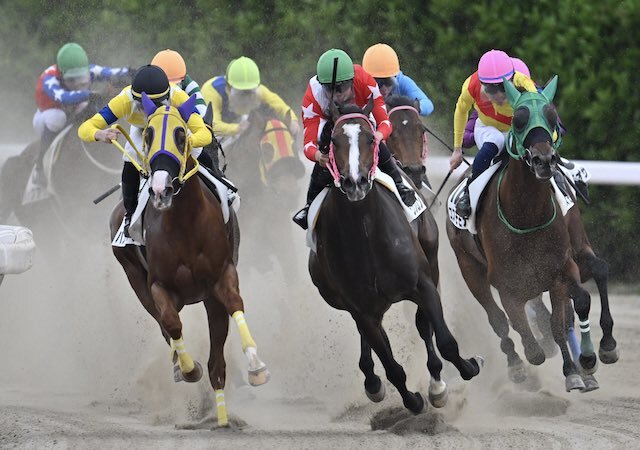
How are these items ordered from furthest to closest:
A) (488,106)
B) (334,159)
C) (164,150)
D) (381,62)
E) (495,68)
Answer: (381,62) < (488,106) < (495,68) < (164,150) < (334,159)

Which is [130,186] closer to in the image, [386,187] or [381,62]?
[386,187]

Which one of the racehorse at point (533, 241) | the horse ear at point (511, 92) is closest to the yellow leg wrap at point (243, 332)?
the racehorse at point (533, 241)

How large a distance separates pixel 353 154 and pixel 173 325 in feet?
5.23

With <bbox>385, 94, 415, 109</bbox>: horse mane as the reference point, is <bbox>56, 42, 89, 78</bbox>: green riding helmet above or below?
above

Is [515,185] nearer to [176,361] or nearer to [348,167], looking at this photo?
[348,167]

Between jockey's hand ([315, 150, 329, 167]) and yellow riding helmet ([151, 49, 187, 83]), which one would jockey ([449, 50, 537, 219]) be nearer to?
jockey's hand ([315, 150, 329, 167])

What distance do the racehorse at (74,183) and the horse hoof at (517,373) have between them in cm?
446

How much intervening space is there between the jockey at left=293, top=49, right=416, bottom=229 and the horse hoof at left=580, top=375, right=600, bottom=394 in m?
1.60

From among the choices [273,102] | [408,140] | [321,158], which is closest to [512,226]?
[321,158]

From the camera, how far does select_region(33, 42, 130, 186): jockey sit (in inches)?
524

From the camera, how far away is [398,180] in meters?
9.01

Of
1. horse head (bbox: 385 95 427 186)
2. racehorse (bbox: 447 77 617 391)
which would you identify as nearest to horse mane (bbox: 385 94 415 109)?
horse head (bbox: 385 95 427 186)

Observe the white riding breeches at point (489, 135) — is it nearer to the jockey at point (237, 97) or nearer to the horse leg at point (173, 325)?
the horse leg at point (173, 325)

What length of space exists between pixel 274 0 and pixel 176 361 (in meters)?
6.05
